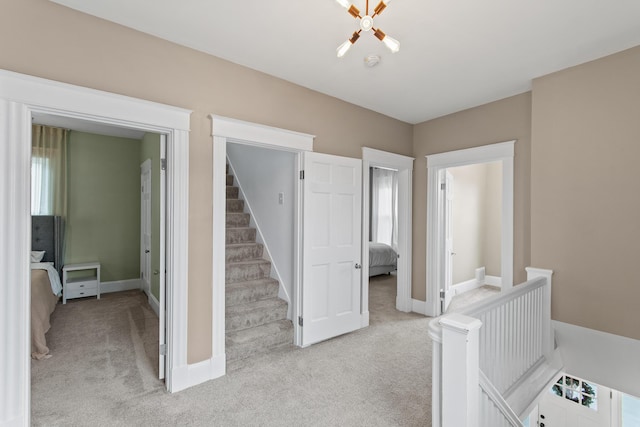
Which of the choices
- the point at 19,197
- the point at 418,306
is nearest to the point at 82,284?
the point at 19,197

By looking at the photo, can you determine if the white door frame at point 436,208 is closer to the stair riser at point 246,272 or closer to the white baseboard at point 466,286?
the white baseboard at point 466,286

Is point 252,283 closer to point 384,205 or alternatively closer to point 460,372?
point 460,372

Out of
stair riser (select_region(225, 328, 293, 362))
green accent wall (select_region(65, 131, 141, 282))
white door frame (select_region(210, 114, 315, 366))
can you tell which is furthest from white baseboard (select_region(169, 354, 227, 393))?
green accent wall (select_region(65, 131, 141, 282))

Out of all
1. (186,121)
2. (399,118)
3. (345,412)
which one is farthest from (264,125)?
(345,412)

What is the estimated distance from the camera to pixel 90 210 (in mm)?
5094

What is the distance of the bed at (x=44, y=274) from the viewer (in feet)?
9.62

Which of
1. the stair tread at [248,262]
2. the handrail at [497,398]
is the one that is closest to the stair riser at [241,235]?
the stair tread at [248,262]

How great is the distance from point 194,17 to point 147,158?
3.27m

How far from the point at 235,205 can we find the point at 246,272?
123 cm

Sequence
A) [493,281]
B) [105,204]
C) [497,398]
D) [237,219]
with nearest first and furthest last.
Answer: [497,398]
[237,219]
[105,204]
[493,281]

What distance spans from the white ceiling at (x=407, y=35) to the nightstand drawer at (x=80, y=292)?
4.31m

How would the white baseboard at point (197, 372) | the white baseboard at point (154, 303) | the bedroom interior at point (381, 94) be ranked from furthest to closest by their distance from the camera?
the white baseboard at point (154, 303), the white baseboard at point (197, 372), the bedroom interior at point (381, 94)

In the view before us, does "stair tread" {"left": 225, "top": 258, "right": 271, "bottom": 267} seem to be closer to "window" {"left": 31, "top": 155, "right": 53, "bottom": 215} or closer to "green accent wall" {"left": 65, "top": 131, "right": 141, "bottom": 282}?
"green accent wall" {"left": 65, "top": 131, "right": 141, "bottom": 282}

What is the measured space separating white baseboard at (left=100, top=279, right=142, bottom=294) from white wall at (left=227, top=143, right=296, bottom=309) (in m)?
2.83
